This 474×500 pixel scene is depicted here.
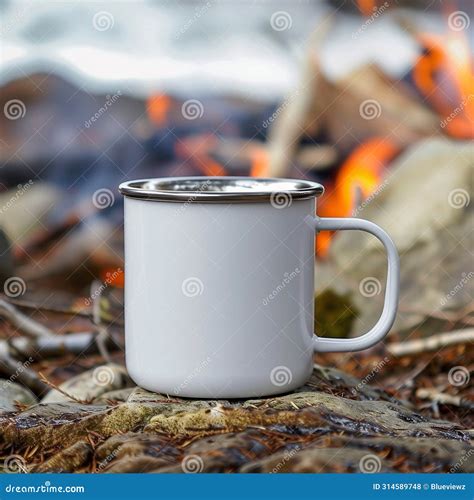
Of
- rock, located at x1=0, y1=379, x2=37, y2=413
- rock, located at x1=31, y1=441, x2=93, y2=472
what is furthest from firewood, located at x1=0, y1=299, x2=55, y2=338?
rock, located at x1=31, y1=441, x2=93, y2=472

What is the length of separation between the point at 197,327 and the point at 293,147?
74.2 inches

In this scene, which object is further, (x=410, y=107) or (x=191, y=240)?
(x=410, y=107)

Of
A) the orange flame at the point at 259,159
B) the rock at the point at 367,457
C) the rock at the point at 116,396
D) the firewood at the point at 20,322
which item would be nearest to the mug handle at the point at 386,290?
the rock at the point at 367,457

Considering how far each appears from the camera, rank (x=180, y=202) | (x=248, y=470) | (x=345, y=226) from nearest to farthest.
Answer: (x=248, y=470)
(x=180, y=202)
(x=345, y=226)

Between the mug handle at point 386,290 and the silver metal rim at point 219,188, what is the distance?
0.08 m

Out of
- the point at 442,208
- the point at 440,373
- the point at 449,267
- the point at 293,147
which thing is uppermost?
the point at 293,147

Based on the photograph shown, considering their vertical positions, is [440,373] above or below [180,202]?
below

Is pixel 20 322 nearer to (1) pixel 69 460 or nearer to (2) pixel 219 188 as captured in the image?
(2) pixel 219 188

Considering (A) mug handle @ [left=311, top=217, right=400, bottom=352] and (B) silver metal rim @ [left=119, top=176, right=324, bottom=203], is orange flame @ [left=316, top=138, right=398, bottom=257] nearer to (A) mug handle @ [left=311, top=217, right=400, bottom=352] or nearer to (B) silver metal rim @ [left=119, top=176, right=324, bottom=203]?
(B) silver metal rim @ [left=119, top=176, right=324, bottom=203]

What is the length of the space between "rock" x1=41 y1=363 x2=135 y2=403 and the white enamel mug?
388 millimetres

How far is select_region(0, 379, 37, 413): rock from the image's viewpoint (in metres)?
2.03

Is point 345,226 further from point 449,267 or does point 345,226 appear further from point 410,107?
point 410,107

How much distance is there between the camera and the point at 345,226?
1845 millimetres

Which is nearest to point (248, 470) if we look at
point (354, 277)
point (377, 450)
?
point (377, 450)
